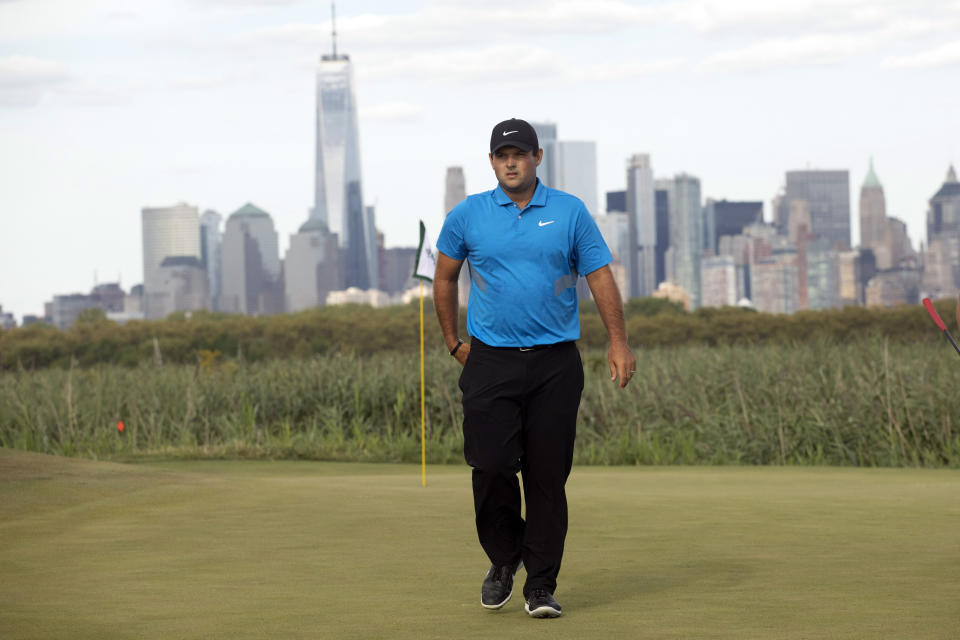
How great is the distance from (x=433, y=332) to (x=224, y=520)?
35.9 m

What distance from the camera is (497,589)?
5.71 m

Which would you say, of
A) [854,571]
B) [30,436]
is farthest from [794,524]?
[30,436]

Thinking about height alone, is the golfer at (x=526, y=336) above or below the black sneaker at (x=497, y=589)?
above

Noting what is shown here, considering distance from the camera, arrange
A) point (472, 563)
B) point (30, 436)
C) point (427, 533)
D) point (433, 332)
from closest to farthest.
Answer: point (472, 563) → point (427, 533) → point (30, 436) → point (433, 332)

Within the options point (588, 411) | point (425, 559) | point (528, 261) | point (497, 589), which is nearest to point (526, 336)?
point (528, 261)

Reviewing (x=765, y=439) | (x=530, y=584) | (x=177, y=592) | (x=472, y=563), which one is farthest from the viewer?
(x=765, y=439)

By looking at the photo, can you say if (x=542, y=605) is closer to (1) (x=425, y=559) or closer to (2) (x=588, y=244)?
(2) (x=588, y=244)

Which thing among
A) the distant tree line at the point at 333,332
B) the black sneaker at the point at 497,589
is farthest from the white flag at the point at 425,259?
the distant tree line at the point at 333,332

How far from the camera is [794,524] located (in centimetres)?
834

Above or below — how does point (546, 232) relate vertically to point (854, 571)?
above

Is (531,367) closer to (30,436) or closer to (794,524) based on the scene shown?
(794,524)

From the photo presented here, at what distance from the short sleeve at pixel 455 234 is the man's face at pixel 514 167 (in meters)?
0.19

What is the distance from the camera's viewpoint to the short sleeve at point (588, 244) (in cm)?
582

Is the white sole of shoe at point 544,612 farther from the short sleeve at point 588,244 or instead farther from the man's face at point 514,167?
the man's face at point 514,167
